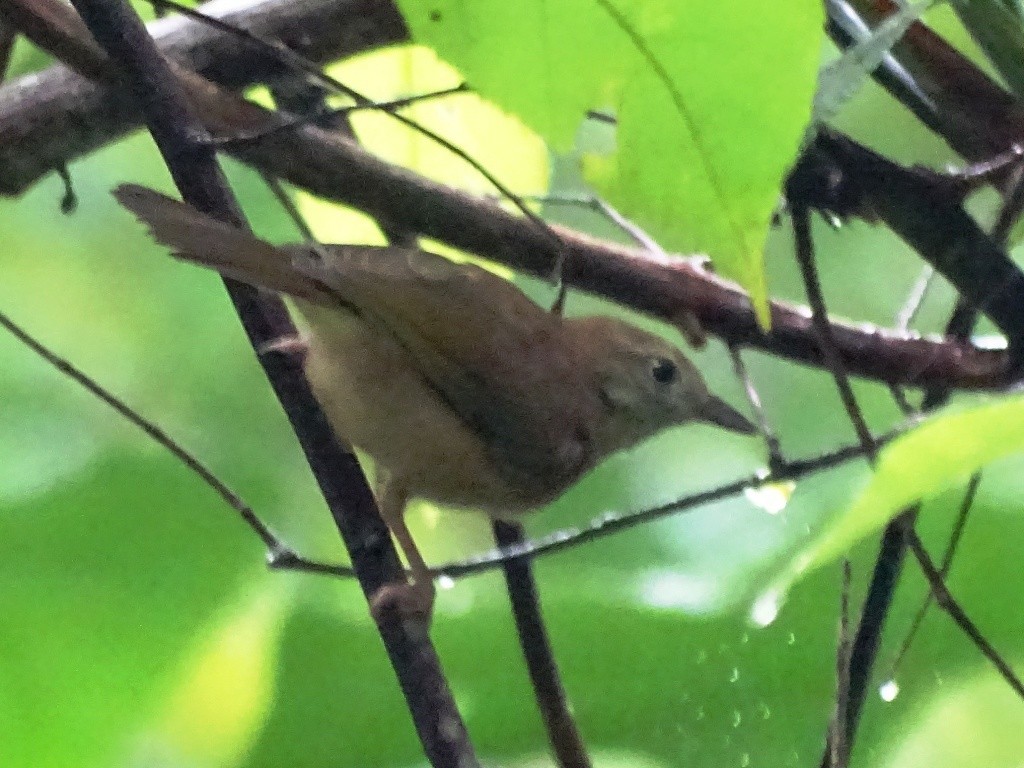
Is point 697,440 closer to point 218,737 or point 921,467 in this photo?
point 218,737

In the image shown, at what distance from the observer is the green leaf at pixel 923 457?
0.31m

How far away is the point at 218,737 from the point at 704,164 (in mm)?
1221

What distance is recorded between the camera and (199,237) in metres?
0.71

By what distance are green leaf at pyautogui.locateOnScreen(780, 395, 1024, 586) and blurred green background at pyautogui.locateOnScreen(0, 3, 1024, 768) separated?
864mm

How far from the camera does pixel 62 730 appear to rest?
4.89 feet

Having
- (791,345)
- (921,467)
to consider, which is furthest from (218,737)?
(921,467)

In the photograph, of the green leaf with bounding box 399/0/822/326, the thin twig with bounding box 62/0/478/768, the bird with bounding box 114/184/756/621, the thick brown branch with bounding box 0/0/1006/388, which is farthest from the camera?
the bird with bounding box 114/184/756/621

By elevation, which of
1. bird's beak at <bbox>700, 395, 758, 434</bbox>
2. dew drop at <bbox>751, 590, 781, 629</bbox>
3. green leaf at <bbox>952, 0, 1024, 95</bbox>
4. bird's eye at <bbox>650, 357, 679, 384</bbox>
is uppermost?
bird's eye at <bbox>650, 357, 679, 384</bbox>

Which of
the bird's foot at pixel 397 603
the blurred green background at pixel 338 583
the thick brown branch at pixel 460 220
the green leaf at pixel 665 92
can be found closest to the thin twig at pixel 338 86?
the thick brown branch at pixel 460 220

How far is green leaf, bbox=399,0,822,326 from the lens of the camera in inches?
18.2

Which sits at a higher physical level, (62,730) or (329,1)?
(329,1)

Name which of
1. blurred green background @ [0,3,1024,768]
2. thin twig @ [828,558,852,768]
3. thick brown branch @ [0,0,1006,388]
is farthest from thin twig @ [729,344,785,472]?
blurred green background @ [0,3,1024,768]

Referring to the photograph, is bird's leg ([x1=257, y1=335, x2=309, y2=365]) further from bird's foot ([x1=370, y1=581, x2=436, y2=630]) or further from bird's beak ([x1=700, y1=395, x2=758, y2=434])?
bird's beak ([x1=700, y1=395, x2=758, y2=434])

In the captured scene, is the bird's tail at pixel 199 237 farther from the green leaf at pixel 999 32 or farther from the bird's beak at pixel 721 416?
the bird's beak at pixel 721 416
